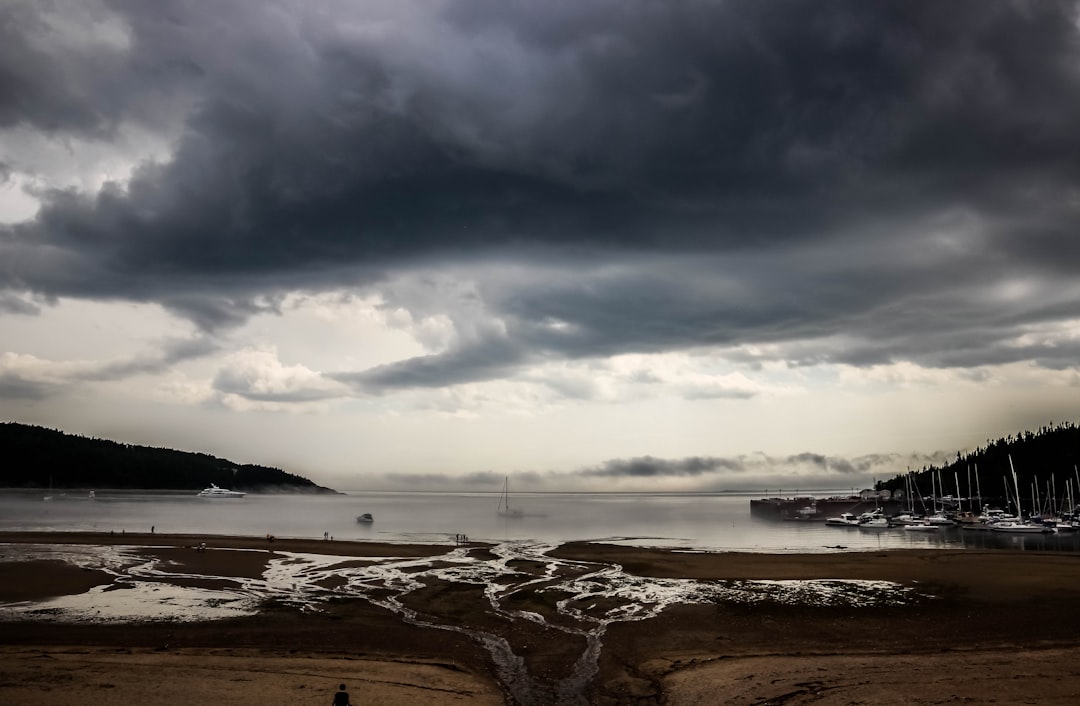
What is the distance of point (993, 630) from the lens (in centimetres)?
3053

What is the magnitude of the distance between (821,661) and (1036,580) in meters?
31.2

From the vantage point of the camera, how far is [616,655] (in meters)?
26.7

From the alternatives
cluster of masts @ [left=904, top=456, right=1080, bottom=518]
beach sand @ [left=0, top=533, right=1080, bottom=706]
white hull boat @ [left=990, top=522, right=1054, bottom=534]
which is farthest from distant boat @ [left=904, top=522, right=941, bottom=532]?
beach sand @ [left=0, top=533, right=1080, bottom=706]

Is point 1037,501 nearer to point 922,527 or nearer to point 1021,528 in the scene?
point 922,527

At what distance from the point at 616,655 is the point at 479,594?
1570cm

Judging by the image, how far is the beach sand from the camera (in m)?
20.8

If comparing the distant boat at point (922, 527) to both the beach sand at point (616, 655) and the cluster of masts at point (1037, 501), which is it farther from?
the beach sand at point (616, 655)

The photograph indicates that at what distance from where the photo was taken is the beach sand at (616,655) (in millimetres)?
20844

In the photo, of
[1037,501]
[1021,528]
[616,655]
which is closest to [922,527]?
[1021,528]

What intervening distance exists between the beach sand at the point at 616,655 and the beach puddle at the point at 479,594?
79cm

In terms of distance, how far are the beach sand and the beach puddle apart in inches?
31.1

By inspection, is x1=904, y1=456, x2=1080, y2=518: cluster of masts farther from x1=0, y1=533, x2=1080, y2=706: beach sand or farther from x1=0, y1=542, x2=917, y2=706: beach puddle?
x1=0, y1=533, x2=1080, y2=706: beach sand

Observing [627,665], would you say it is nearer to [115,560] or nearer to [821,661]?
[821,661]

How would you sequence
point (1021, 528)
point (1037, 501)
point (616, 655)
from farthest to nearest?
point (1037, 501) < point (1021, 528) < point (616, 655)
